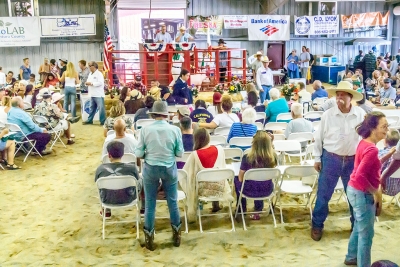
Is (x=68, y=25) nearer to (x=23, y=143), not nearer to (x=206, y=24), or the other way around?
(x=206, y=24)

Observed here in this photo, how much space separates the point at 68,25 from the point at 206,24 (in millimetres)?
4897

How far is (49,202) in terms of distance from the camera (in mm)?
6109

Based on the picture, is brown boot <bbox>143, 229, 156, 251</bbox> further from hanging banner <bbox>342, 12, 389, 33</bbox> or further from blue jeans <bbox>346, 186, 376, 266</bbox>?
hanging banner <bbox>342, 12, 389, 33</bbox>

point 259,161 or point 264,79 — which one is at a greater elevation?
point 264,79

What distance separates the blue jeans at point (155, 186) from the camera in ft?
14.5

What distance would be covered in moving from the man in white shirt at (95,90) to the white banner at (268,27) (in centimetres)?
858

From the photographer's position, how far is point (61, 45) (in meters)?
17.7

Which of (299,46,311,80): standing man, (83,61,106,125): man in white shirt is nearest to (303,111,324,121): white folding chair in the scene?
(83,61,106,125): man in white shirt

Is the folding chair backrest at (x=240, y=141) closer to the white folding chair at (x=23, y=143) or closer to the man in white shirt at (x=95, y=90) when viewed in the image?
the white folding chair at (x=23, y=143)

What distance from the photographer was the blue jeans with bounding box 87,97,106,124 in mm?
10633

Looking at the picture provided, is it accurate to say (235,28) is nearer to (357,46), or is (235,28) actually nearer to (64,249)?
(357,46)

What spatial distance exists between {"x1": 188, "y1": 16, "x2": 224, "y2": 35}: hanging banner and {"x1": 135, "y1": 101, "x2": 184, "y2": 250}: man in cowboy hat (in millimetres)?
13730

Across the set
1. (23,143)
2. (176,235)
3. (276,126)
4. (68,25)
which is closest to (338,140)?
(176,235)

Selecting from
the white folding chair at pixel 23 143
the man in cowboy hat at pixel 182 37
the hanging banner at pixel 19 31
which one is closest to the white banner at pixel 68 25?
the hanging banner at pixel 19 31
